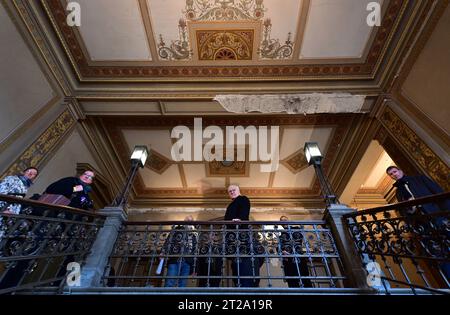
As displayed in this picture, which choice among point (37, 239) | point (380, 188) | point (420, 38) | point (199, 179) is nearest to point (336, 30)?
point (420, 38)

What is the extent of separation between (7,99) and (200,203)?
5.79m

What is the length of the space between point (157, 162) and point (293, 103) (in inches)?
173

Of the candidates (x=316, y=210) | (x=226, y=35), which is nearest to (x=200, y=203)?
(x=316, y=210)

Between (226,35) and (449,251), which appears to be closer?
(449,251)

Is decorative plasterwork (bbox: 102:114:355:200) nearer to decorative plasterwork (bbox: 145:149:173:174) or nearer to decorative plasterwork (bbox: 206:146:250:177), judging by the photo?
decorative plasterwork (bbox: 145:149:173:174)

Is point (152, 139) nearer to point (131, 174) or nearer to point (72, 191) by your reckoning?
point (131, 174)

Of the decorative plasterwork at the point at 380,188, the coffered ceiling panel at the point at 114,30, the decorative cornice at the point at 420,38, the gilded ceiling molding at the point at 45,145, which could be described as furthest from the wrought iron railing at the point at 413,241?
the decorative plasterwork at the point at 380,188

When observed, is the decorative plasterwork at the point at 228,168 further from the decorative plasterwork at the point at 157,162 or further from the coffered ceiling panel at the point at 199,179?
the decorative plasterwork at the point at 157,162

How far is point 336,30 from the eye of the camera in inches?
192

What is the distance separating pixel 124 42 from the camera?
5.02 meters

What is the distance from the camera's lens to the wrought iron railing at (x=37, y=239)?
2.00 meters

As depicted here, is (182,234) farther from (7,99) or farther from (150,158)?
(150,158)

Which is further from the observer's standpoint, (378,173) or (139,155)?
(378,173)

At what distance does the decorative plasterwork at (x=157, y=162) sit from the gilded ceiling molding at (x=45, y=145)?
2.27m
